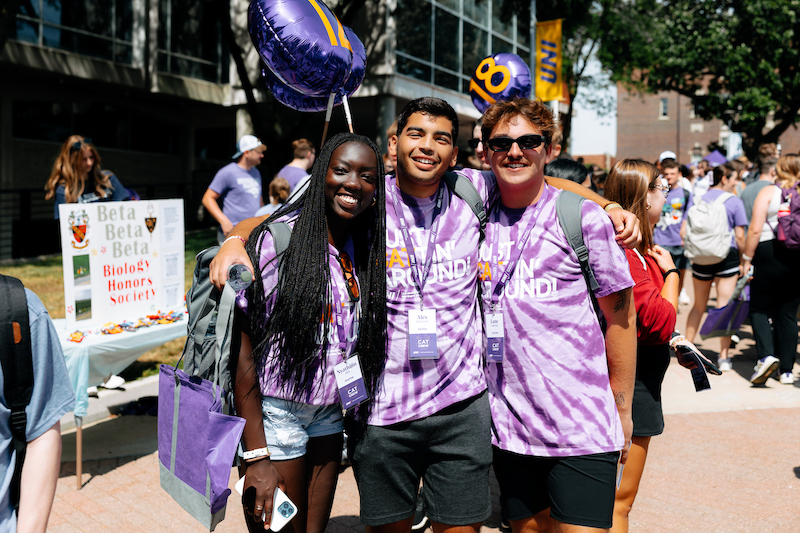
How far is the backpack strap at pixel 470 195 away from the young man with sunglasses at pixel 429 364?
3 centimetres

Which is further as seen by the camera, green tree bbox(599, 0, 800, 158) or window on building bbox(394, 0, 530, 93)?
green tree bbox(599, 0, 800, 158)

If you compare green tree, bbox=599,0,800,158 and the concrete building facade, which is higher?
green tree, bbox=599,0,800,158

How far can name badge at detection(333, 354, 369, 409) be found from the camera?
7.80ft

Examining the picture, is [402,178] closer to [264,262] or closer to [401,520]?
[264,262]

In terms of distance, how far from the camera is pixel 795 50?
25.9 metres

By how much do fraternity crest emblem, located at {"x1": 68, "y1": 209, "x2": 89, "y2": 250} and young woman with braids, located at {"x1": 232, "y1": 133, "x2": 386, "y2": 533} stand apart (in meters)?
2.86

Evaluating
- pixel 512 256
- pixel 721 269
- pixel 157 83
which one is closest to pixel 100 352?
pixel 512 256

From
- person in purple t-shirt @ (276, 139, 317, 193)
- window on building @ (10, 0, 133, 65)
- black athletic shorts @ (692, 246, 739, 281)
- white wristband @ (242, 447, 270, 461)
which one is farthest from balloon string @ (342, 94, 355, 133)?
window on building @ (10, 0, 133, 65)

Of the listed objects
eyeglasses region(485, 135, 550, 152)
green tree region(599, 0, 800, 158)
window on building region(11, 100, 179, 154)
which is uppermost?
green tree region(599, 0, 800, 158)

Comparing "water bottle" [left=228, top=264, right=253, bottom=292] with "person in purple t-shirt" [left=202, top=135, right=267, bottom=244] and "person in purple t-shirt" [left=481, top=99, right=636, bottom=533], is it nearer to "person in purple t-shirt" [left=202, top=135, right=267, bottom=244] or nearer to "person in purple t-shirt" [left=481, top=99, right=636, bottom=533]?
"person in purple t-shirt" [left=481, top=99, right=636, bottom=533]

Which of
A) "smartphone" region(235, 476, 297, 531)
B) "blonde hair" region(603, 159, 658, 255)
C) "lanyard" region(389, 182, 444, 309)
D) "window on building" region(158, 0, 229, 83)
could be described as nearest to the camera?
"smartphone" region(235, 476, 297, 531)

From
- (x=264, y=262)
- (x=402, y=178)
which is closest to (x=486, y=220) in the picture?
(x=402, y=178)

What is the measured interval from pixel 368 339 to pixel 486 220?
685 millimetres

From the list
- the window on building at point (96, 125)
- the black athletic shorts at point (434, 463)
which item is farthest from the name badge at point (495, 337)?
the window on building at point (96, 125)
